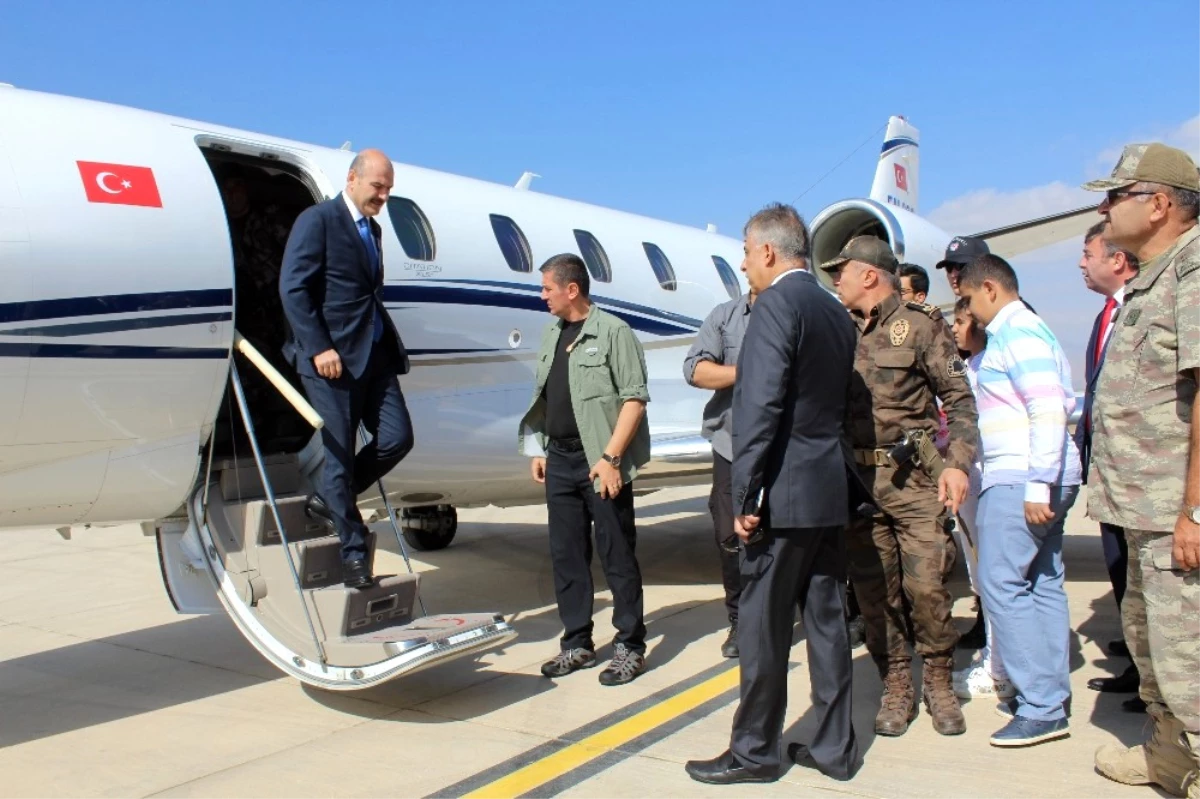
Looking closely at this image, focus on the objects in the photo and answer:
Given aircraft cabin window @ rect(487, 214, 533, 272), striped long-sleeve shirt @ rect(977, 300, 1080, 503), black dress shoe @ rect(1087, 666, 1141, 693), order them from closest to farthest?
striped long-sleeve shirt @ rect(977, 300, 1080, 503) < black dress shoe @ rect(1087, 666, 1141, 693) < aircraft cabin window @ rect(487, 214, 533, 272)

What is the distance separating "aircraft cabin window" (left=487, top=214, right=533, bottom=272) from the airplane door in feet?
11.0

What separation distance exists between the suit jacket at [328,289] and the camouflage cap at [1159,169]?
3354 mm

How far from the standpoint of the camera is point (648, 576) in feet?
28.2

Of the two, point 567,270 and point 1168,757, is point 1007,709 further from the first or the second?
point 567,270

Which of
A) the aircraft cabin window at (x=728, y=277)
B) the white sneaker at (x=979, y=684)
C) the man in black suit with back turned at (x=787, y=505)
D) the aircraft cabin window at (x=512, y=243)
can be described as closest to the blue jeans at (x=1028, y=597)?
the white sneaker at (x=979, y=684)

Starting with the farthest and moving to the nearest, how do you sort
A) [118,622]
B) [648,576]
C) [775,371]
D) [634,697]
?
[648,576] → [118,622] → [634,697] → [775,371]

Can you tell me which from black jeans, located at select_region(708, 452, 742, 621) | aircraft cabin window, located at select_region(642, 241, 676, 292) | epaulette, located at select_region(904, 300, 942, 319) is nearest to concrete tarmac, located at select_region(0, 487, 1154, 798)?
black jeans, located at select_region(708, 452, 742, 621)

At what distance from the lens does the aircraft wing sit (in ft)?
33.6

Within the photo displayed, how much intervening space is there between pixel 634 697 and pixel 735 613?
1.03 m

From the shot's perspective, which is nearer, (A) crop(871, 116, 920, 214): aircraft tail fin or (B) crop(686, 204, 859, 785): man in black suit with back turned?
(B) crop(686, 204, 859, 785): man in black suit with back turned

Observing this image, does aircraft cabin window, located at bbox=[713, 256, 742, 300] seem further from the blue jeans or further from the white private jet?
the blue jeans

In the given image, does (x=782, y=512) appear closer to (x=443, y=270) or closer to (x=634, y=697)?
(x=634, y=697)

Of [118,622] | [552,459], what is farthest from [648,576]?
[118,622]

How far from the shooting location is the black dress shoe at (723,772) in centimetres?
381
